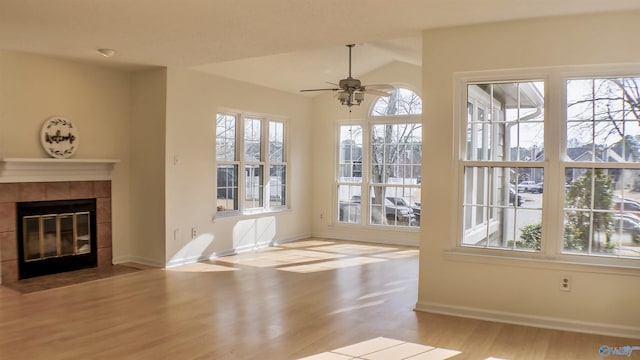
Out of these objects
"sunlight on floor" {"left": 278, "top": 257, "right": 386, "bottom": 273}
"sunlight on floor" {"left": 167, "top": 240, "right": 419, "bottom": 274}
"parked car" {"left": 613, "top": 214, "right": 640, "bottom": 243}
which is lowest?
"sunlight on floor" {"left": 278, "top": 257, "right": 386, "bottom": 273}

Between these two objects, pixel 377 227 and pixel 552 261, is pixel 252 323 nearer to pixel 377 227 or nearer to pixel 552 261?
pixel 552 261

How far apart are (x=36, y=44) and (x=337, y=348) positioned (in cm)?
428

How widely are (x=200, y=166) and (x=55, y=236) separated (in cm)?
193

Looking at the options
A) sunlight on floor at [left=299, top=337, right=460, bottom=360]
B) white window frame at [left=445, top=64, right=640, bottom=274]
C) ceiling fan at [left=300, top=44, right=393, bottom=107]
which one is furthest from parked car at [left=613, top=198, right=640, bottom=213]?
ceiling fan at [left=300, top=44, right=393, bottom=107]

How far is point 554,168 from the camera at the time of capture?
12.8 feet

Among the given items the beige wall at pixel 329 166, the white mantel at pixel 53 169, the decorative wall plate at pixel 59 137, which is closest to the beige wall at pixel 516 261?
the beige wall at pixel 329 166

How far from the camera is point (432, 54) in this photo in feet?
13.8

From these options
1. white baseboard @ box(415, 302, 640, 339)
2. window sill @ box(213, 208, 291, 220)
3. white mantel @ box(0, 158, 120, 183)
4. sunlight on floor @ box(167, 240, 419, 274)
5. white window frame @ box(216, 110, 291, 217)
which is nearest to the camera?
white baseboard @ box(415, 302, 640, 339)

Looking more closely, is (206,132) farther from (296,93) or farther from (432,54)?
(432,54)

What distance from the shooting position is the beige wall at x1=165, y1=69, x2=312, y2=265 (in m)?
6.04

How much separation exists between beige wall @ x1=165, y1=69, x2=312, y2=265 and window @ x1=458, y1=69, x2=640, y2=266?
11.9 feet

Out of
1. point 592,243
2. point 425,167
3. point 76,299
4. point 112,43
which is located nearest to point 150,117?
point 112,43

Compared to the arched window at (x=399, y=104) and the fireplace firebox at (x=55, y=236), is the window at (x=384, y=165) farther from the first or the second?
the fireplace firebox at (x=55, y=236)

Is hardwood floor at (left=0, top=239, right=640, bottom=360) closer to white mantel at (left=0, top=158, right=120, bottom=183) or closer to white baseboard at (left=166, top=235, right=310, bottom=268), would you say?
white baseboard at (left=166, top=235, right=310, bottom=268)
